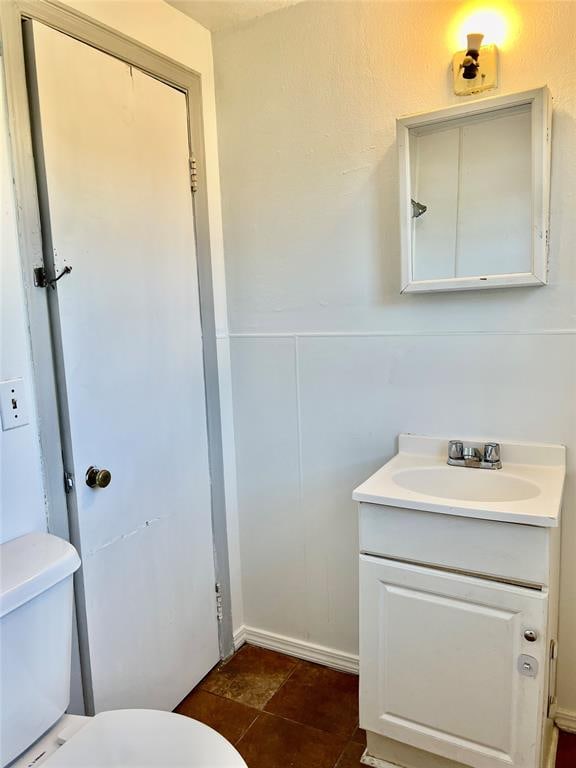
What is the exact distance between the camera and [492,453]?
1586mm

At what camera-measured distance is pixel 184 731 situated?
3.63 feet

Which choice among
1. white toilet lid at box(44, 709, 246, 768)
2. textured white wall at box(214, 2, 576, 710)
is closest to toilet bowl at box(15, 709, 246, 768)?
white toilet lid at box(44, 709, 246, 768)

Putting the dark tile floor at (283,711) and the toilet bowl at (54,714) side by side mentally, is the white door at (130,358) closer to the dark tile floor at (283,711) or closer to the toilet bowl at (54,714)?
the dark tile floor at (283,711)

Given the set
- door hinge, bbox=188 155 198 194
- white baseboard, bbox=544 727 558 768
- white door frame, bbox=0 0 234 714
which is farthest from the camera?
door hinge, bbox=188 155 198 194

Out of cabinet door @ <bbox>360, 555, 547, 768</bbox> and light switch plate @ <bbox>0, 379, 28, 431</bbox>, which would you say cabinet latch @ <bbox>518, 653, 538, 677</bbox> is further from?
light switch plate @ <bbox>0, 379, 28, 431</bbox>

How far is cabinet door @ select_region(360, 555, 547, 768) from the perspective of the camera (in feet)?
4.23

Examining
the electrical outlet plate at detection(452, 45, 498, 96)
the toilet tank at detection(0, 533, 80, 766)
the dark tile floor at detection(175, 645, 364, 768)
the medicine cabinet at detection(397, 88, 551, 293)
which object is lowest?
the dark tile floor at detection(175, 645, 364, 768)

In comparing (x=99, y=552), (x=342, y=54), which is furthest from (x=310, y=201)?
(x=99, y=552)

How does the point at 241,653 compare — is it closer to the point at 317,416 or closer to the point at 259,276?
the point at 317,416

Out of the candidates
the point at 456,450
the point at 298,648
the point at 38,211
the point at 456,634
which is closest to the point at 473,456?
the point at 456,450

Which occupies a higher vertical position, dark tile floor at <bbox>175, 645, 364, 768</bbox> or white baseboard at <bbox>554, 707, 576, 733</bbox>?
white baseboard at <bbox>554, 707, 576, 733</bbox>

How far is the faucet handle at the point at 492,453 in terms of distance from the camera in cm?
158

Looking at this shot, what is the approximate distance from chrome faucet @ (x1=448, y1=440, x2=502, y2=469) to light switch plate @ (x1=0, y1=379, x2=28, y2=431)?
1.20 m

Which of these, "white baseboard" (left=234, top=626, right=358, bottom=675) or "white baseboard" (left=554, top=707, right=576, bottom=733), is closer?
"white baseboard" (left=554, top=707, right=576, bottom=733)
